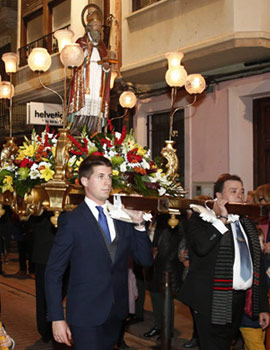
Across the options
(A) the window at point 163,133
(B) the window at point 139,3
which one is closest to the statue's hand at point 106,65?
(A) the window at point 163,133

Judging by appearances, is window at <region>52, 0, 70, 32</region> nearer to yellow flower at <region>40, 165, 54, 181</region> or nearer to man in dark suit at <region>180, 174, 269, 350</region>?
yellow flower at <region>40, 165, 54, 181</region>

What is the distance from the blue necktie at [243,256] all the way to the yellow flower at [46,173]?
1.95 m

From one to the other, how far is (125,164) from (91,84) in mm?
1737

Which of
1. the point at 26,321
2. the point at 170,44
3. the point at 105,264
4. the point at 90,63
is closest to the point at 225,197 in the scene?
the point at 105,264

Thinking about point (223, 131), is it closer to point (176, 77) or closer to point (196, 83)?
point (196, 83)

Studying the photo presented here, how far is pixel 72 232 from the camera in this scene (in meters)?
4.25

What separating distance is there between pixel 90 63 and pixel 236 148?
4730mm

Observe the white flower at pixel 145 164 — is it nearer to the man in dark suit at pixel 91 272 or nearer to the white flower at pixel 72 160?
the white flower at pixel 72 160

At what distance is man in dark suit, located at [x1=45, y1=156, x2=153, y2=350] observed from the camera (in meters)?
4.21

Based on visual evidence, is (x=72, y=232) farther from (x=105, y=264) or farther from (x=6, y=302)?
(x=6, y=302)

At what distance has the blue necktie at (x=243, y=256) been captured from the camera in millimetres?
5082

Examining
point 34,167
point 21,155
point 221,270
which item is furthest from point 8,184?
point 221,270

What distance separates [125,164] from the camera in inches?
243

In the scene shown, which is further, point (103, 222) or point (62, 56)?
point (62, 56)
